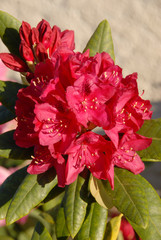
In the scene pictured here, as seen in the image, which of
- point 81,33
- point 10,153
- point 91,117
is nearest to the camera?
point 91,117

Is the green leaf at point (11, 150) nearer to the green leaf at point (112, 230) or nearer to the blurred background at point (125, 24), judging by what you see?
the green leaf at point (112, 230)

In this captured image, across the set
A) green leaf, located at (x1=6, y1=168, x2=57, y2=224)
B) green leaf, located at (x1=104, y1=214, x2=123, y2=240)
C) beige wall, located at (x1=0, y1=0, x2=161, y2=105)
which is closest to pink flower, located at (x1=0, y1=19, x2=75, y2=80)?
green leaf, located at (x1=6, y1=168, x2=57, y2=224)

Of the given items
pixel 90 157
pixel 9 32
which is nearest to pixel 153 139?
pixel 90 157

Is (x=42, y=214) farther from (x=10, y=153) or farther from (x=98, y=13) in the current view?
(x=98, y=13)

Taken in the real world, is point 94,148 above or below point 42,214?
above

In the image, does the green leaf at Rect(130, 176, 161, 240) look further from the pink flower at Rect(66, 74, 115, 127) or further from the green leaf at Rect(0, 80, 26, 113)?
the green leaf at Rect(0, 80, 26, 113)

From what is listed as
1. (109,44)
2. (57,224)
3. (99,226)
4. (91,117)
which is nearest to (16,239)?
(57,224)
